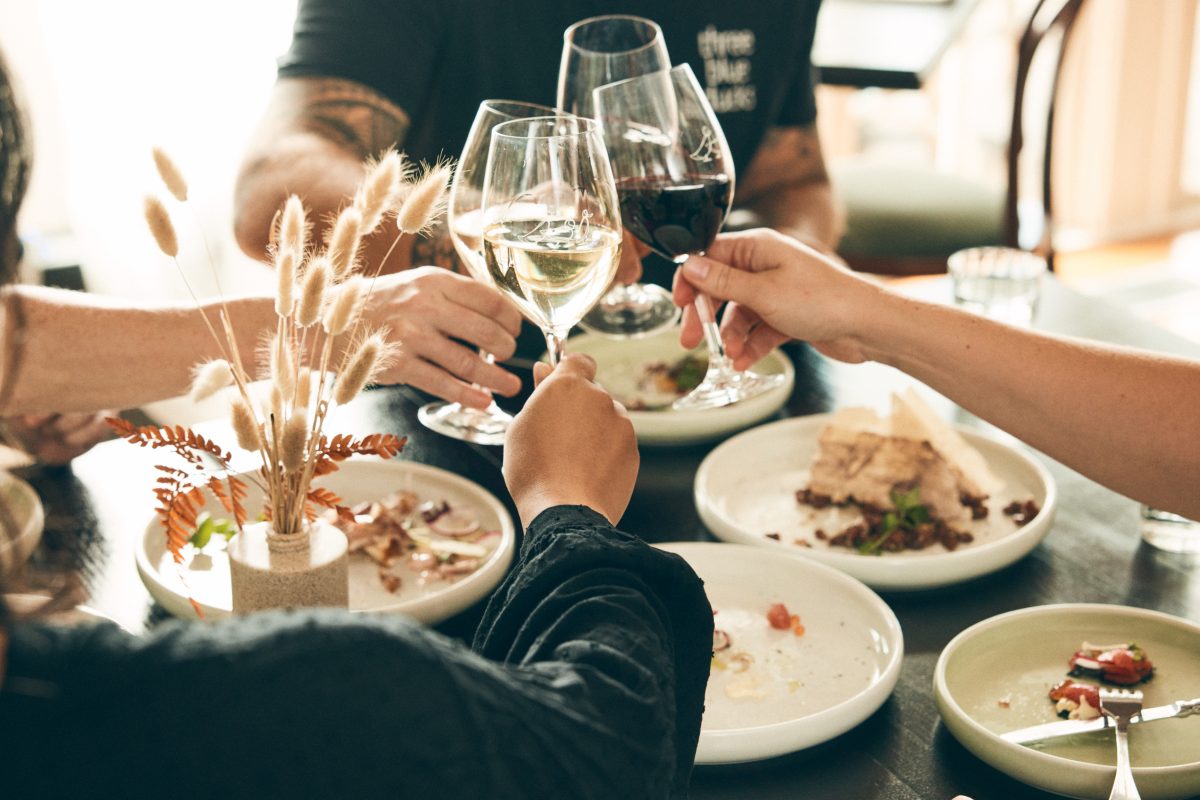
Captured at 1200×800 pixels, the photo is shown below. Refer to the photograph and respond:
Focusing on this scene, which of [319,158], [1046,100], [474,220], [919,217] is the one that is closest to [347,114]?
[319,158]

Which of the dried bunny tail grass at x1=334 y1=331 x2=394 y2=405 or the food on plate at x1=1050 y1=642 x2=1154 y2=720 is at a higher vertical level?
the dried bunny tail grass at x1=334 y1=331 x2=394 y2=405

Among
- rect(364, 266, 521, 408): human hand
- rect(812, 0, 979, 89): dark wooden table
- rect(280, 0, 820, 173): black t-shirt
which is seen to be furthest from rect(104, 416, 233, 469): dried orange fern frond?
rect(812, 0, 979, 89): dark wooden table

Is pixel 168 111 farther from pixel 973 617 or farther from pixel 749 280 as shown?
pixel 973 617

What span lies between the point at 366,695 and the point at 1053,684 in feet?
2.14

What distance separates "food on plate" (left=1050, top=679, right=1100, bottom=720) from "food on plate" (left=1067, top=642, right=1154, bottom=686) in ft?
0.06

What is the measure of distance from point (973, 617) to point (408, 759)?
2.27 ft

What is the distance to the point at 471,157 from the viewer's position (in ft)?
3.93

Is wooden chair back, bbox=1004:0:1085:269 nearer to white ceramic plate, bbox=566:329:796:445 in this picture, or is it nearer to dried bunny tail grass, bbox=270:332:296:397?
white ceramic plate, bbox=566:329:796:445

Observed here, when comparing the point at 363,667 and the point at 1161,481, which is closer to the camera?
the point at 363,667

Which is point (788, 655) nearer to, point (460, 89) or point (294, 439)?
point (294, 439)

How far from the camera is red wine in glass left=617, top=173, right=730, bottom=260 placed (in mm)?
1307

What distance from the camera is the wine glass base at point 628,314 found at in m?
1.65

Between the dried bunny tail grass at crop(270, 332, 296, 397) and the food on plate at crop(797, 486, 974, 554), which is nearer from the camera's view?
the dried bunny tail grass at crop(270, 332, 296, 397)

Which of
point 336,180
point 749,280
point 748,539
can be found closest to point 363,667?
point 748,539
